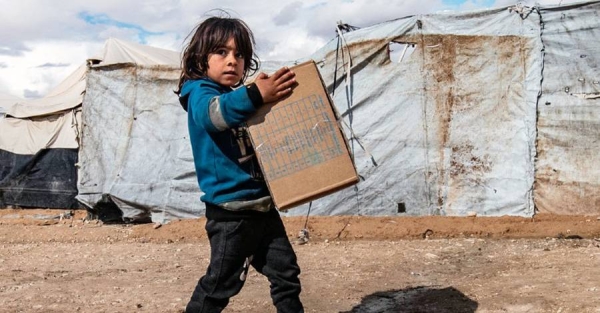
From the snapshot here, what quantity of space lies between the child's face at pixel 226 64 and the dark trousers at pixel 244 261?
1.93 feet

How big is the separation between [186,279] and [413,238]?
8.71 feet

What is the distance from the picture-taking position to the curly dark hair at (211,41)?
8.75 feet

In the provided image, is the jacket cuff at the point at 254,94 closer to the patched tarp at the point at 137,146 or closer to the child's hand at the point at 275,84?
the child's hand at the point at 275,84

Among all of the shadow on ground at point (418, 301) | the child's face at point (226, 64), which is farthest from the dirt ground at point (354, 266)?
the child's face at point (226, 64)

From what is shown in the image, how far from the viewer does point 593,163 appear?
6.59 m

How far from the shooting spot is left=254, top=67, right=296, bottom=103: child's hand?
245 centimetres

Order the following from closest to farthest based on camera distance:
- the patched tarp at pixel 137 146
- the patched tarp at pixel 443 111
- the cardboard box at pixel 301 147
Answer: the cardboard box at pixel 301 147 < the patched tarp at pixel 443 111 < the patched tarp at pixel 137 146

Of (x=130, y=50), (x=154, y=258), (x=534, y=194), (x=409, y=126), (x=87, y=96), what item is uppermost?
(x=130, y=50)

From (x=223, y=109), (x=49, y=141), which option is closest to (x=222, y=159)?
(x=223, y=109)

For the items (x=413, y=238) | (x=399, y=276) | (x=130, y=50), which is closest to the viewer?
(x=399, y=276)

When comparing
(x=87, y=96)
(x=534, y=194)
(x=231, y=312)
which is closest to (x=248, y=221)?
(x=231, y=312)

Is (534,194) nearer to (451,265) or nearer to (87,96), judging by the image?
(451,265)

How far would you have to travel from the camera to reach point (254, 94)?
2430 millimetres

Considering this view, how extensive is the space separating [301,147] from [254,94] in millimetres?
294
